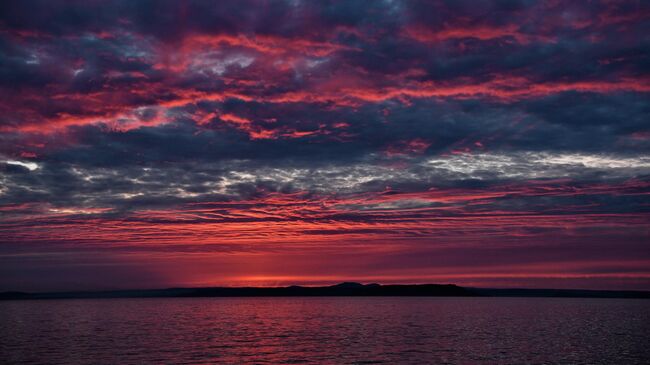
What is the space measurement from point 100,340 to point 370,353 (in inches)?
1616

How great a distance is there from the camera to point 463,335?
89.8 meters

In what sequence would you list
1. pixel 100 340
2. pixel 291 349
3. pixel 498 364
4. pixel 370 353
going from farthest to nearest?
1. pixel 100 340
2. pixel 291 349
3. pixel 370 353
4. pixel 498 364

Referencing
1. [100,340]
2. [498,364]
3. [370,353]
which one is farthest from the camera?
[100,340]

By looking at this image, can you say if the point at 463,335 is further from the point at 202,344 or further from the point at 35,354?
the point at 35,354

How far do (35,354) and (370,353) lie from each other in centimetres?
3771

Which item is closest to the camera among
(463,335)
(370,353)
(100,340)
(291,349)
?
(370,353)

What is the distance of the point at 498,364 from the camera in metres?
57.6

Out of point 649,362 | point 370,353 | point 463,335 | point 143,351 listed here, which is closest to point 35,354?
point 143,351

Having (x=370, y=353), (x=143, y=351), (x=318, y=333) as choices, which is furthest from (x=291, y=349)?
(x=318, y=333)

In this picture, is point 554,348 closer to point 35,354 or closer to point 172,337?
point 172,337

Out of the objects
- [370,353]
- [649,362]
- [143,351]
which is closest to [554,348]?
[649,362]

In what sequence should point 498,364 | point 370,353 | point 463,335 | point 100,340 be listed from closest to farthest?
point 498,364
point 370,353
point 100,340
point 463,335

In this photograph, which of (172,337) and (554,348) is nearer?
(554,348)

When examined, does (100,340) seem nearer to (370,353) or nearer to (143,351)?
(143,351)
